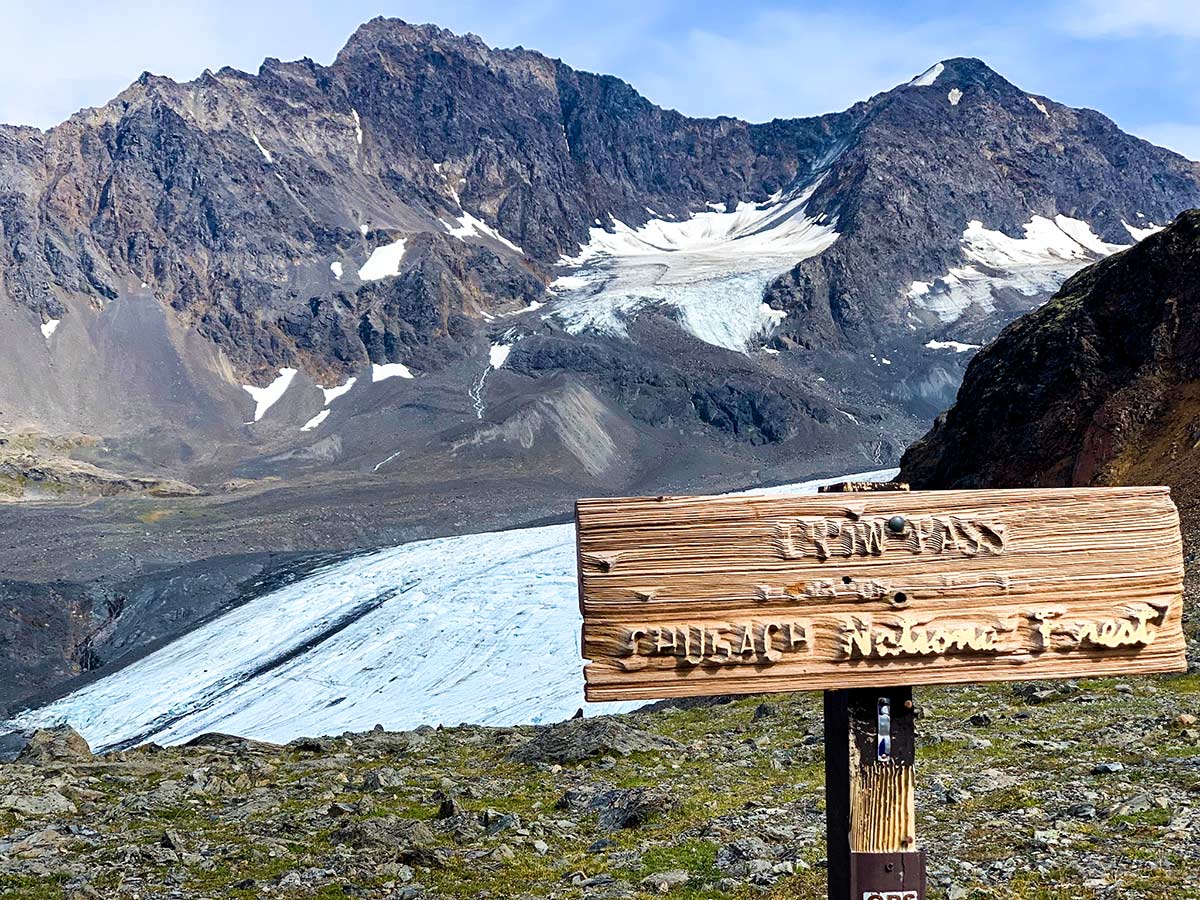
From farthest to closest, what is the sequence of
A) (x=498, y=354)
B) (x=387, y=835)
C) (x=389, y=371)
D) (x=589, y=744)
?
(x=498, y=354), (x=389, y=371), (x=589, y=744), (x=387, y=835)

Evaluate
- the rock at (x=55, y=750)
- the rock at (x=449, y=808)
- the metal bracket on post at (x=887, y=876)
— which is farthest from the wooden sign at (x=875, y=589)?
the rock at (x=55, y=750)

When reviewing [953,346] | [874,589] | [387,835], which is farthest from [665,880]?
[953,346]

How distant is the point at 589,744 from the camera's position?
621 inches

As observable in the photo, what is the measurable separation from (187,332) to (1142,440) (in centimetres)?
17242

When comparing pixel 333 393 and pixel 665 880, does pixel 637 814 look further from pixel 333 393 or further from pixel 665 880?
pixel 333 393

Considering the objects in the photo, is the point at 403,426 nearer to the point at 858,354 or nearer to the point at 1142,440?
the point at 858,354

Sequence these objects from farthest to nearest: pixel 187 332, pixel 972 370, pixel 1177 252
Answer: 1. pixel 187 332
2. pixel 972 370
3. pixel 1177 252

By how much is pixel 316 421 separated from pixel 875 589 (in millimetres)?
170082

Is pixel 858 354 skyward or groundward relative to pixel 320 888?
skyward

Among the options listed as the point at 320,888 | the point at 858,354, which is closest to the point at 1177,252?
the point at 320,888

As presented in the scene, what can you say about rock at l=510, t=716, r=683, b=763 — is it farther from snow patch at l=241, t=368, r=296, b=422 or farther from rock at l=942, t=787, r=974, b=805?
snow patch at l=241, t=368, r=296, b=422

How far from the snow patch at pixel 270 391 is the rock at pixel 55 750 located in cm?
15318

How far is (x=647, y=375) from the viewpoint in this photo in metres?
169

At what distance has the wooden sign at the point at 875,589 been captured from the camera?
4.08 metres
